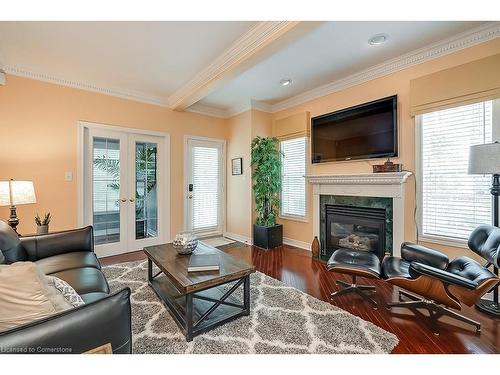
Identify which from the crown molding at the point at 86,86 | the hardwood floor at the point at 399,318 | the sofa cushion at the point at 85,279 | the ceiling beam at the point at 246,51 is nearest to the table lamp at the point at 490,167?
the hardwood floor at the point at 399,318

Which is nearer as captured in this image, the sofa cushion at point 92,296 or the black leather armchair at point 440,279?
the sofa cushion at point 92,296

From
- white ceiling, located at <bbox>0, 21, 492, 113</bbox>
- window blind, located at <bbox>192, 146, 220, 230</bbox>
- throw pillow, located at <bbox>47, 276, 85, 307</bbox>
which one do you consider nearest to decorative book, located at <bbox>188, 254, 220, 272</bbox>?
throw pillow, located at <bbox>47, 276, 85, 307</bbox>

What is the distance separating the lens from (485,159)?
1.99 meters

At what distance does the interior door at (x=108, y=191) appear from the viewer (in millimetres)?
3635

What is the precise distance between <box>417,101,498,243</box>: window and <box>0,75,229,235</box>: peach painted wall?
4.25 meters

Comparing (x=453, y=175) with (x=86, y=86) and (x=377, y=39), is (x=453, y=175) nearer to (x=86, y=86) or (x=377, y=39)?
(x=377, y=39)

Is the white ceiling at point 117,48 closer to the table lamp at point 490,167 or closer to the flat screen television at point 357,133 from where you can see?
the flat screen television at point 357,133

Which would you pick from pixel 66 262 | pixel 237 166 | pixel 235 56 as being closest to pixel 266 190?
pixel 237 166

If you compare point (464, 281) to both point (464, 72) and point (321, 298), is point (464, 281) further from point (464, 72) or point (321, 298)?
point (464, 72)

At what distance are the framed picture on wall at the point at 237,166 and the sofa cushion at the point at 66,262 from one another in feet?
9.59

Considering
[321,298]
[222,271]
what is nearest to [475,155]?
[321,298]
